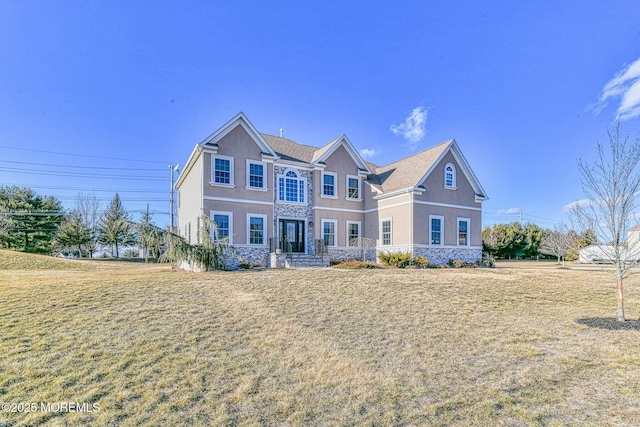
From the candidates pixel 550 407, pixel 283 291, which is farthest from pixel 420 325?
pixel 283 291

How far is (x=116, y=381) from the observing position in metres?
4.90

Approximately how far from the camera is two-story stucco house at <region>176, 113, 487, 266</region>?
57.4ft

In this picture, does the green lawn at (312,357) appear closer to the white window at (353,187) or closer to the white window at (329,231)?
the white window at (329,231)

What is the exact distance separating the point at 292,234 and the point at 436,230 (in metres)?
8.83

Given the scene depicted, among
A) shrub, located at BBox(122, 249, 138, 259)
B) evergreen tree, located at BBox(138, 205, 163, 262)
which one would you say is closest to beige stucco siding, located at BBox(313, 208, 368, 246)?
evergreen tree, located at BBox(138, 205, 163, 262)

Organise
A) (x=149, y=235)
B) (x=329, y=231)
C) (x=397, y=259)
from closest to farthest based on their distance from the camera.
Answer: (x=149, y=235) → (x=397, y=259) → (x=329, y=231)

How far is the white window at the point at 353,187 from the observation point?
70.8ft

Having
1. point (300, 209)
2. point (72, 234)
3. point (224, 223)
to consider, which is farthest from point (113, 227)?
point (300, 209)

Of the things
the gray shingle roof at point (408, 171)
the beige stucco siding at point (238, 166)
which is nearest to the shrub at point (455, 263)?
the gray shingle roof at point (408, 171)

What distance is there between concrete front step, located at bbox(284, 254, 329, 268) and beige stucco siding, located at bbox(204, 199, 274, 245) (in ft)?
6.06

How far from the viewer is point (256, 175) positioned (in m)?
18.3

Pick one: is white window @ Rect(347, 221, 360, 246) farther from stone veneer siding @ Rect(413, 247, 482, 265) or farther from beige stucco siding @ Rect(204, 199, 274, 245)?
beige stucco siding @ Rect(204, 199, 274, 245)

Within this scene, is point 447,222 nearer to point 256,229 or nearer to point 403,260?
point 403,260

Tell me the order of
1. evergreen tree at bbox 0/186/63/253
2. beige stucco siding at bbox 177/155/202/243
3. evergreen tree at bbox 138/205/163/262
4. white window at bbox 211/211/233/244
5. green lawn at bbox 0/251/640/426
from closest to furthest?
green lawn at bbox 0/251/640/426, evergreen tree at bbox 138/205/163/262, white window at bbox 211/211/233/244, beige stucco siding at bbox 177/155/202/243, evergreen tree at bbox 0/186/63/253
